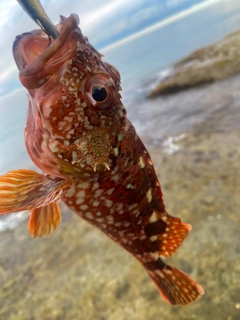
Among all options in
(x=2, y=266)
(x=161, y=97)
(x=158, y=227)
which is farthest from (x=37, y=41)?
(x=161, y=97)

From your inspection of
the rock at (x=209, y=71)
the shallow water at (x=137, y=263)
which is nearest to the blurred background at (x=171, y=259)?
the shallow water at (x=137, y=263)

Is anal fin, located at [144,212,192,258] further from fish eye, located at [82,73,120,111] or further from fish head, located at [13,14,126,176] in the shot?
fish eye, located at [82,73,120,111]

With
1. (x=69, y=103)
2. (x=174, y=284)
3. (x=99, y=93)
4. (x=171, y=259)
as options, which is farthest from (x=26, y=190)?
(x=171, y=259)

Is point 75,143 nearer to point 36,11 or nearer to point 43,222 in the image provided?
point 43,222

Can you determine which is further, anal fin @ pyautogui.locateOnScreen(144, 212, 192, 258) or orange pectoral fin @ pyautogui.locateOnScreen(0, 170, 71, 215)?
anal fin @ pyautogui.locateOnScreen(144, 212, 192, 258)

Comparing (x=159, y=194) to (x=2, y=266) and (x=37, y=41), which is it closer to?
(x=37, y=41)

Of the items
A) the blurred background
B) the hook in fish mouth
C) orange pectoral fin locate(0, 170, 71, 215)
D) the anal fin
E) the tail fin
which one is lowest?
the blurred background

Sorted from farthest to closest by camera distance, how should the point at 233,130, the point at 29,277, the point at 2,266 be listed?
1. the point at 233,130
2. the point at 2,266
3. the point at 29,277

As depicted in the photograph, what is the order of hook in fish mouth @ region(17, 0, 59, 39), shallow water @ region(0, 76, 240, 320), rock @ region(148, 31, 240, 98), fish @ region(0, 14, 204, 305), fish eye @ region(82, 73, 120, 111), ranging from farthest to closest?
rock @ region(148, 31, 240, 98) < shallow water @ region(0, 76, 240, 320) < fish eye @ region(82, 73, 120, 111) < fish @ region(0, 14, 204, 305) < hook in fish mouth @ region(17, 0, 59, 39)

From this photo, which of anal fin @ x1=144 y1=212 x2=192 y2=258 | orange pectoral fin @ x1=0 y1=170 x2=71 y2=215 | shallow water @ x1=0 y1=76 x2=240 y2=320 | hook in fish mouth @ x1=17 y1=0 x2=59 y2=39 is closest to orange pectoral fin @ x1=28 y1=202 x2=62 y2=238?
orange pectoral fin @ x1=0 y1=170 x2=71 y2=215
